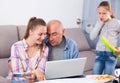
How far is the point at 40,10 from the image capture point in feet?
12.1

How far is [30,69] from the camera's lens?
2109 millimetres

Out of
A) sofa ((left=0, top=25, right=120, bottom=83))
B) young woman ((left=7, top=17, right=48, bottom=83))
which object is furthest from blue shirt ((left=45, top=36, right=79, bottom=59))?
sofa ((left=0, top=25, right=120, bottom=83))

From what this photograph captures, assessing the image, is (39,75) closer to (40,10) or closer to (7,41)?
(7,41)

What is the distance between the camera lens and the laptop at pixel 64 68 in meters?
1.74

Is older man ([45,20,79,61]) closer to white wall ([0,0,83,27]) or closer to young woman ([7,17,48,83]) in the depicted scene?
young woman ([7,17,48,83])

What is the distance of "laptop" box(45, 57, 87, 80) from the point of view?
1.74m

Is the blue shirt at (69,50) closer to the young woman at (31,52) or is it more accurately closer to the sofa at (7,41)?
the young woman at (31,52)

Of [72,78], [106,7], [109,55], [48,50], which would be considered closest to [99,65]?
[109,55]

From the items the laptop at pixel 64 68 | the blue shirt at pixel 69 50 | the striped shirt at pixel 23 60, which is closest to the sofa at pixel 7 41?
the striped shirt at pixel 23 60

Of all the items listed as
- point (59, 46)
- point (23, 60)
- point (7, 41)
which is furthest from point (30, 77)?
point (7, 41)

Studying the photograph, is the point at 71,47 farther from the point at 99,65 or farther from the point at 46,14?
the point at 46,14

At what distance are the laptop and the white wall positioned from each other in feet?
5.84

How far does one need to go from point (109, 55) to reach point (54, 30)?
3.25 feet

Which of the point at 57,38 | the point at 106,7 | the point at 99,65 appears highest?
the point at 106,7
